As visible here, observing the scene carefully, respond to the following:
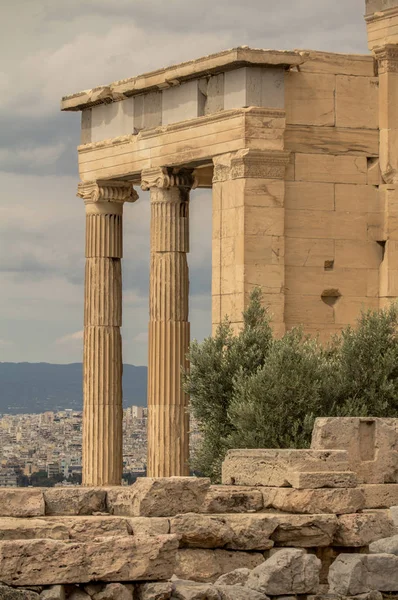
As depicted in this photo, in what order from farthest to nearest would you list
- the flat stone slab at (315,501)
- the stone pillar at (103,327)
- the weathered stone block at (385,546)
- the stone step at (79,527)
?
the stone pillar at (103,327) < the flat stone slab at (315,501) < the weathered stone block at (385,546) < the stone step at (79,527)

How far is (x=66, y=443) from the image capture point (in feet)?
225

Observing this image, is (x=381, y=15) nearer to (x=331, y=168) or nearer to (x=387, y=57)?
(x=387, y=57)

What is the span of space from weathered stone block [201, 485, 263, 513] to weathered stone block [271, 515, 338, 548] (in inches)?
27.8

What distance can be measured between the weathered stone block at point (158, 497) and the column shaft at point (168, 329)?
16.5m

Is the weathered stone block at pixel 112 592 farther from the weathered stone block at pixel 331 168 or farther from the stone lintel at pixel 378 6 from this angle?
the stone lintel at pixel 378 6

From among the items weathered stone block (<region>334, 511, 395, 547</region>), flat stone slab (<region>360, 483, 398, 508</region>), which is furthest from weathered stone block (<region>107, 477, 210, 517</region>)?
flat stone slab (<region>360, 483, 398, 508</region>)

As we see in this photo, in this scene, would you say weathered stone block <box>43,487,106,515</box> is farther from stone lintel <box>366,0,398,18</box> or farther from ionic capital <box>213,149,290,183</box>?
stone lintel <box>366,0,398,18</box>

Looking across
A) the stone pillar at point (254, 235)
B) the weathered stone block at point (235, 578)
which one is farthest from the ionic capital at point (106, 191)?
the weathered stone block at point (235, 578)

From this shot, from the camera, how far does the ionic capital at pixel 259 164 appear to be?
117 ft

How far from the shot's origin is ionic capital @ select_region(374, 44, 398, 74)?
36.6 metres

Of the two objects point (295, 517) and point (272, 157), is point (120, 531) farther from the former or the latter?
point (272, 157)

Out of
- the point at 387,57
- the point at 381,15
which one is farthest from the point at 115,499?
the point at 381,15

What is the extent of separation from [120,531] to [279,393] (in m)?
12.8

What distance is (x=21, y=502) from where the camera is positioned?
836 inches
